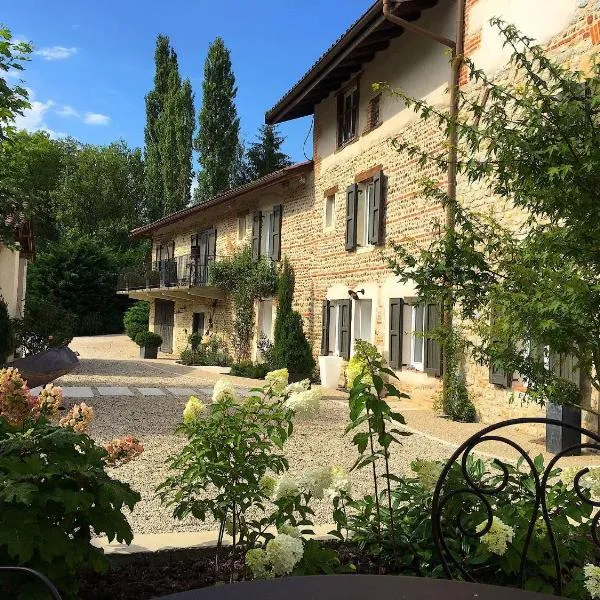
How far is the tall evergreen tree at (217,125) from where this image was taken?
101 feet

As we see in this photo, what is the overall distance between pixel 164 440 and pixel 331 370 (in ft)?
22.1

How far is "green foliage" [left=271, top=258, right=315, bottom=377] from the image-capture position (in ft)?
47.2

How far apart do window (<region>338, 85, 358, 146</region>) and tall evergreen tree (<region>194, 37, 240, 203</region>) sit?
17450 mm

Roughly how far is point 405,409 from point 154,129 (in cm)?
3032

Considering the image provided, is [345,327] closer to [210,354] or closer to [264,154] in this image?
[210,354]

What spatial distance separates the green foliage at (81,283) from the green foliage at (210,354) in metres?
12.6

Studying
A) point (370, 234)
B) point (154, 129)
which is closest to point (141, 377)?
point (370, 234)

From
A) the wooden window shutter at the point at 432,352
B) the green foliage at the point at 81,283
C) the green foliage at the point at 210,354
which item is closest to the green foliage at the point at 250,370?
the green foliage at the point at 210,354

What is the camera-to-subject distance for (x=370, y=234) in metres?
12.4

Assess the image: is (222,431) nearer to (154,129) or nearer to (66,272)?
(66,272)

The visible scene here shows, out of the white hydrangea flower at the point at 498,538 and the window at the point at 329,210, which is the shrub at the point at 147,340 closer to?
the window at the point at 329,210

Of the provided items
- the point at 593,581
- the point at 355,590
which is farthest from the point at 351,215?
the point at 355,590

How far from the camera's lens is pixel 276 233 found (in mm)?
16516

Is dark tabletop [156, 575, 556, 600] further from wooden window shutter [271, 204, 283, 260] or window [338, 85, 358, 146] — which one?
wooden window shutter [271, 204, 283, 260]
